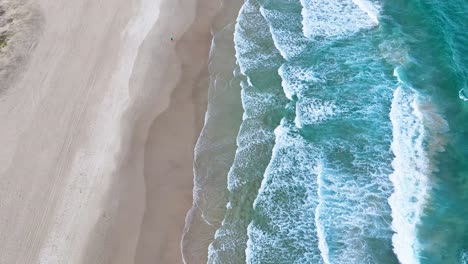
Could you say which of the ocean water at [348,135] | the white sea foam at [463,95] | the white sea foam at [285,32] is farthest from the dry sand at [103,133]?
the white sea foam at [463,95]

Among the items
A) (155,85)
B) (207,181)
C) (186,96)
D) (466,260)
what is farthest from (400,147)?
(155,85)

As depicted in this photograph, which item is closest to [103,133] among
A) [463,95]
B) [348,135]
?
[348,135]

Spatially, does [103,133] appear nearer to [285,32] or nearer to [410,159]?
[285,32]

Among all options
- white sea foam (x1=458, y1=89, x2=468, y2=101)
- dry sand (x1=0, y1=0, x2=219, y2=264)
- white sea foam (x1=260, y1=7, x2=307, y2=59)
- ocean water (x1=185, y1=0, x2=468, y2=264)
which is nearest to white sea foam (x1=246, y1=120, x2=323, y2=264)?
ocean water (x1=185, y1=0, x2=468, y2=264)

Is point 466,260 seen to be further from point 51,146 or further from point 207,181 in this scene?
point 51,146

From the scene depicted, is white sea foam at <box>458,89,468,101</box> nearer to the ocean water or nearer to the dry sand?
the ocean water

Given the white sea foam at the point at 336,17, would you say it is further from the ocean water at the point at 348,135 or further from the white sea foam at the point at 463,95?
the white sea foam at the point at 463,95
